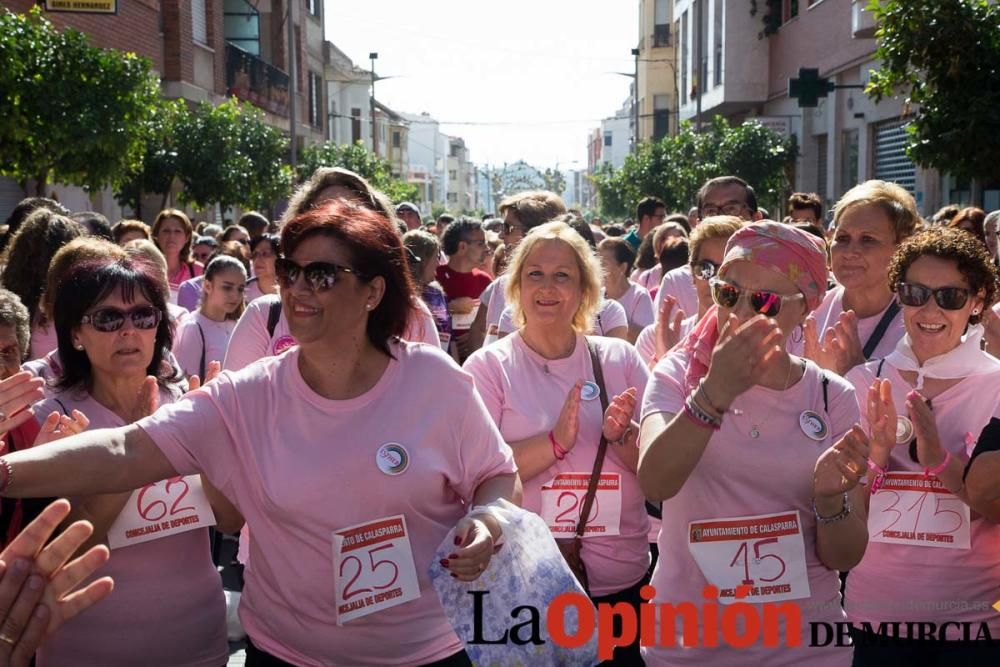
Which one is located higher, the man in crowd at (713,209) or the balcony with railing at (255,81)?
the balcony with railing at (255,81)

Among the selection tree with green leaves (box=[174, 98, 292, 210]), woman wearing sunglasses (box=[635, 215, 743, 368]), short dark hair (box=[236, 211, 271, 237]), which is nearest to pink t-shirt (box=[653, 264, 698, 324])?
woman wearing sunglasses (box=[635, 215, 743, 368])

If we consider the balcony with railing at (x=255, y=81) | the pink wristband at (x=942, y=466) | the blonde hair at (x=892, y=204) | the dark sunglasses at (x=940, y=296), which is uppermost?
the balcony with railing at (x=255, y=81)

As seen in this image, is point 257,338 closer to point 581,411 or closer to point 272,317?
point 272,317

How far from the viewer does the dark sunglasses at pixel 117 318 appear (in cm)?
390

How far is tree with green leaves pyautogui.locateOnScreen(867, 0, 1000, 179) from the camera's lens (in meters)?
11.0

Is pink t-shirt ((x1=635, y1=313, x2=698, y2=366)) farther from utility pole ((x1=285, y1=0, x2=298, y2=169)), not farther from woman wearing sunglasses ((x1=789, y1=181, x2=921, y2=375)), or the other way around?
utility pole ((x1=285, y1=0, x2=298, y2=169))

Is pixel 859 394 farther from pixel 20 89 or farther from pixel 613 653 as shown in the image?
pixel 20 89

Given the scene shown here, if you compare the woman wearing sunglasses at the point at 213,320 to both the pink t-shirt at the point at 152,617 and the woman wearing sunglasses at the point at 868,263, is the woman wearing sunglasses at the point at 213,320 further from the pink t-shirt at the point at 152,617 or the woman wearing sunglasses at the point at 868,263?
the woman wearing sunglasses at the point at 868,263

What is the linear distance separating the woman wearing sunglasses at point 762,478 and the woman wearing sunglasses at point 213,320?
4.09m

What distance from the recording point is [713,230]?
19.7 feet

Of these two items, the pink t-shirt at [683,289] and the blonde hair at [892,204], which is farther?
the pink t-shirt at [683,289]

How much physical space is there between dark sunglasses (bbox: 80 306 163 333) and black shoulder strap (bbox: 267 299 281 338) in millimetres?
1169

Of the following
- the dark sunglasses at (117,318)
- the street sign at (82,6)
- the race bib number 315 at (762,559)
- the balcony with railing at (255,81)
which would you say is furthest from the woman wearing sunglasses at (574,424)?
the balcony with railing at (255,81)

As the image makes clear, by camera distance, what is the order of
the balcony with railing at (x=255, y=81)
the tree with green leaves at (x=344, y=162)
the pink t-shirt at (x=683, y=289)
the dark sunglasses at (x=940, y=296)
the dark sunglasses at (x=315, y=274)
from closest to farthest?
the dark sunglasses at (x=315, y=274), the dark sunglasses at (x=940, y=296), the pink t-shirt at (x=683, y=289), the balcony with railing at (x=255, y=81), the tree with green leaves at (x=344, y=162)
